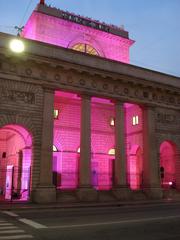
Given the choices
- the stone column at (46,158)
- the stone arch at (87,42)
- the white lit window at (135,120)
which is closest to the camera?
the stone column at (46,158)

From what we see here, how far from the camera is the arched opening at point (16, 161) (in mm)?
25219

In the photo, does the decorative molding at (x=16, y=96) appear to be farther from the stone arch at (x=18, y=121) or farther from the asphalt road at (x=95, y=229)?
the asphalt road at (x=95, y=229)

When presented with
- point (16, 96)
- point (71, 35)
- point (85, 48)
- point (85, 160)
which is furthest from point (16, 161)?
point (71, 35)

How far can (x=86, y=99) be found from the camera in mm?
26672

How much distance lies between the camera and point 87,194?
80.8 feet

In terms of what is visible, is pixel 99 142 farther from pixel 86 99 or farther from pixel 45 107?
pixel 45 107

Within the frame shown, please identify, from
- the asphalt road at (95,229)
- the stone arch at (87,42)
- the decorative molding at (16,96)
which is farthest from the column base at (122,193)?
the stone arch at (87,42)

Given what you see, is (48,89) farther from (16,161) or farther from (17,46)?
(16,161)

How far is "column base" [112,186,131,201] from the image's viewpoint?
1029 inches

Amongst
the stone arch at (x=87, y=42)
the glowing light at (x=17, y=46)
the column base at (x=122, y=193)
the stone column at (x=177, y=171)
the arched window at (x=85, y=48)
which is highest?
the stone arch at (x=87, y=42)

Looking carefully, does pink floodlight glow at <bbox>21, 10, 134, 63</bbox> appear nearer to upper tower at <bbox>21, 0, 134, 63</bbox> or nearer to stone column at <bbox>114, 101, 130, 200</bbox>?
upper tower at <bbox>21, 0, 134, 63</bbox>

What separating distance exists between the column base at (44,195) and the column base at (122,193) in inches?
232

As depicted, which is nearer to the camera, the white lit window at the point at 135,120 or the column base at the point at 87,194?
the column base at the point at 87,194

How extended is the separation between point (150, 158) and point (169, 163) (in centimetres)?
499
